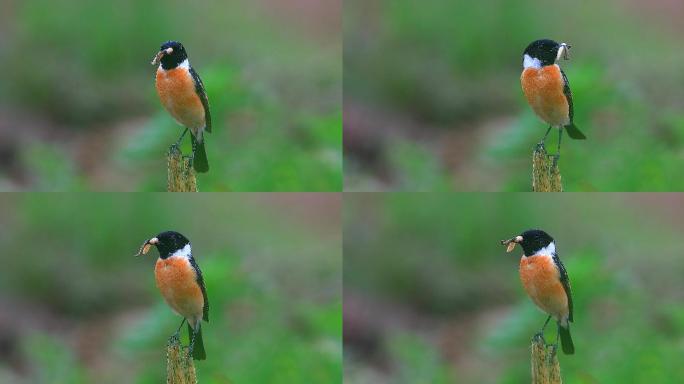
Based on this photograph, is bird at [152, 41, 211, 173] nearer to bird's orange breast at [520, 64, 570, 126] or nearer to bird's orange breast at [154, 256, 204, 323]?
bird's orange breast at [154, 256, 204, 323]

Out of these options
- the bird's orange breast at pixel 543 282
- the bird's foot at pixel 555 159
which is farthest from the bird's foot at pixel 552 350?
the bird's foot at pixel 555 159

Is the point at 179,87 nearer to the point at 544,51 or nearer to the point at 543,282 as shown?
the point at 544,51

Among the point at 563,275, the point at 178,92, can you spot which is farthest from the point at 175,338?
the point at 563,275

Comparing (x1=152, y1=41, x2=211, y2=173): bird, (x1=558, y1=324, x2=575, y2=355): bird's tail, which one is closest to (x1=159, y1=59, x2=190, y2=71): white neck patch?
(x1=152, y1=41, x2=211, y2=173): bird

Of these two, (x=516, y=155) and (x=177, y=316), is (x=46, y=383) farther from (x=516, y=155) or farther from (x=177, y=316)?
(x=516, y=155)

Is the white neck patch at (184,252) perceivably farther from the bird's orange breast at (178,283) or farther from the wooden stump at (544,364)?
the wooden stump at (544,364)

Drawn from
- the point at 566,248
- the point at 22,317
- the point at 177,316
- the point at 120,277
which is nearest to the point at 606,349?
the point at 566,248
